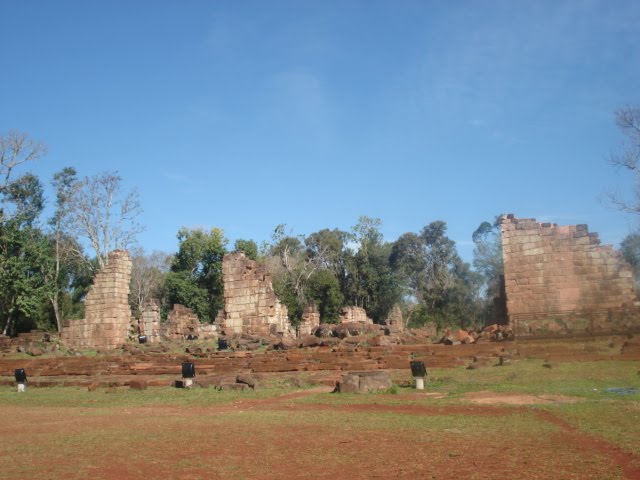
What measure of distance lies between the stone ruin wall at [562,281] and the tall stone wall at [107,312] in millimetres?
17310

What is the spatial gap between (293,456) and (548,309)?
16.3 metres

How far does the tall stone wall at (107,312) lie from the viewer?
2819 centimetres

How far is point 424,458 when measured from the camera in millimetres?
6324

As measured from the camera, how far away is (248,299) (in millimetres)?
25953

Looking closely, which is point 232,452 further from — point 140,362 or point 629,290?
point 629,290

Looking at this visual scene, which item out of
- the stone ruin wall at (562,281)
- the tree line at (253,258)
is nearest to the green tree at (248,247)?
the tree line at (253,258)

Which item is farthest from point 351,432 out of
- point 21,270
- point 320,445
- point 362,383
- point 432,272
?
point 432,272

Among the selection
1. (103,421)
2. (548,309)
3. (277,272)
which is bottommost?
(103,421)

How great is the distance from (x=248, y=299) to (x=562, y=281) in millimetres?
12417

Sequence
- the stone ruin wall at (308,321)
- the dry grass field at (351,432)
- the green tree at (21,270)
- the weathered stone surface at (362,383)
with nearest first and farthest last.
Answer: the dry grass field at (351,432) < the weathered stone surface at (362,383) < the stone ruin wall at (308,321) < the green tree at (21,270)

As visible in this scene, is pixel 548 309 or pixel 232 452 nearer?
pixel 232 452

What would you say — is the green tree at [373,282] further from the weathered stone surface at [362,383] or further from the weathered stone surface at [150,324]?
the weathered stone surface at [362,383]

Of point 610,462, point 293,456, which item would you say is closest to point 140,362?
point 293,456

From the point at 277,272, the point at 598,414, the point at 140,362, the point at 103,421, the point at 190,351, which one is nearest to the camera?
the point at 598,414
